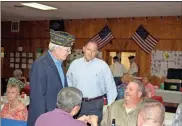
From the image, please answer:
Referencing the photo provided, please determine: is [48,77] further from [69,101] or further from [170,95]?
[170,95]

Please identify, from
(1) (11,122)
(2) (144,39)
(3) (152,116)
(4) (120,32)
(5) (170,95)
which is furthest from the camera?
(4) (120,32)

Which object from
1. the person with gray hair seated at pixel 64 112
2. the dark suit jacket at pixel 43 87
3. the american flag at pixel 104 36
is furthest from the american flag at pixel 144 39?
the person with gray hair seated at pixel 64 112

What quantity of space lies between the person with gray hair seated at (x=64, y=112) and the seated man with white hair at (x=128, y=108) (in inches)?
39.8

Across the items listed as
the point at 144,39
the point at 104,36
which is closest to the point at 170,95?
the point at 144,39

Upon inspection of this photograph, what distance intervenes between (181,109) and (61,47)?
1.21 metres

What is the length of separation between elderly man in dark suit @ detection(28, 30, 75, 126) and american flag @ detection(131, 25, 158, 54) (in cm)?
787

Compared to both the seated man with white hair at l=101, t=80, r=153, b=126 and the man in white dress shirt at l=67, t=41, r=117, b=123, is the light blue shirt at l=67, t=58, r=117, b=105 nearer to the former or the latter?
the man in white dress shirt at l=67, t=41, r=117, b=123

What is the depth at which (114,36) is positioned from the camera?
1121 centimetres

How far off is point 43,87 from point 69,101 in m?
0.70

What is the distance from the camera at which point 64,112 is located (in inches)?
83.1

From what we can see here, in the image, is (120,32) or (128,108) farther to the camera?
(120,32)

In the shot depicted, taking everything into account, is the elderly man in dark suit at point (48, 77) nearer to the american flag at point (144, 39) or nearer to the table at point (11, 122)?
the table at point (11, 122)

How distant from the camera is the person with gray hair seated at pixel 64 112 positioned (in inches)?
80.2

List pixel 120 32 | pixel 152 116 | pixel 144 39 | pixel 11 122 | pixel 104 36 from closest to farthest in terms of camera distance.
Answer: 1. pixel 152 116
2. pixel 11 122
3. pixel 144 39
4. pixel 120 32
5. pixel 104 36
